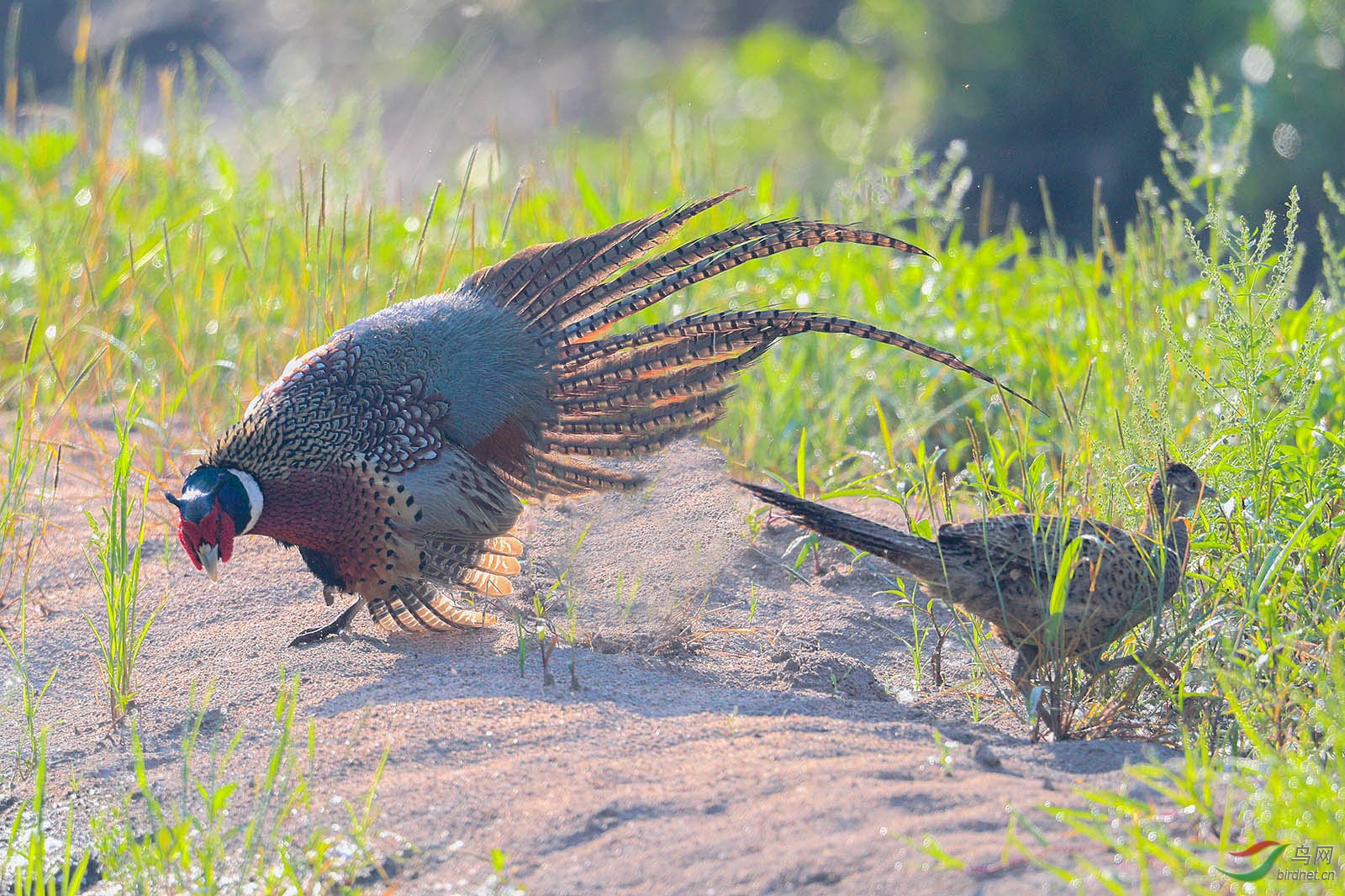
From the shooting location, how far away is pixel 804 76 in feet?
46.1

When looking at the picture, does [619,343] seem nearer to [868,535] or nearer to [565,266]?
[565,266]

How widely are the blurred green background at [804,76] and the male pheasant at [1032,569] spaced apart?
246 cm

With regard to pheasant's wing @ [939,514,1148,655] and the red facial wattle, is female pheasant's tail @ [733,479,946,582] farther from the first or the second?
the red facial wattle

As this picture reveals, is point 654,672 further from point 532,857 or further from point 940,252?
point 940,252

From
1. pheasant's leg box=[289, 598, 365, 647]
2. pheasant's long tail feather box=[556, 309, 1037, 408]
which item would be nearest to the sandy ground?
pheasant's leg box=[289, 598, 365, 647]

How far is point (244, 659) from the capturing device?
13.2ft

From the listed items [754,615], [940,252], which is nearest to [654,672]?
[754,615]

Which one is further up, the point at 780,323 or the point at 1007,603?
the point at 780,323

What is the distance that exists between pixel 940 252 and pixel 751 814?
13.4 feet

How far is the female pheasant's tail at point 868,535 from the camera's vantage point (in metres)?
3.51

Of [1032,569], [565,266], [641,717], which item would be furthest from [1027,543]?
[565,266]

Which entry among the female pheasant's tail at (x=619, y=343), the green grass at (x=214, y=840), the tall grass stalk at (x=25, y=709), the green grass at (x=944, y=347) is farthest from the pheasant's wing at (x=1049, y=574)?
the tall grass stalk at (x=25, y=709)

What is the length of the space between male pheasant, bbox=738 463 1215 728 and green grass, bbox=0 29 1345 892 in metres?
0.09

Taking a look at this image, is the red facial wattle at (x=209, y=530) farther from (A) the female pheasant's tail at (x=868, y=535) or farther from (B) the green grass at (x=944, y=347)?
(A) the female pheasant's tail at (x=868, y=535)
